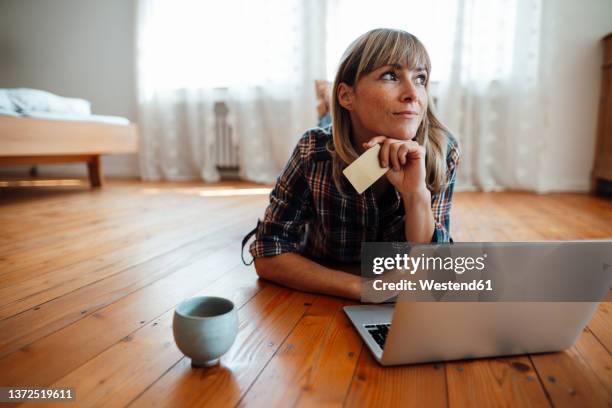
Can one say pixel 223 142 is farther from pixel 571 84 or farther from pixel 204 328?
pixel 204 328

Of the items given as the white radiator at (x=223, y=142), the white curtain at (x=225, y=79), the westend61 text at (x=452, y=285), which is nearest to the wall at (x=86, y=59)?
the white curtain at (x=225, y=79)

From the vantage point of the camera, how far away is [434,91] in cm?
307

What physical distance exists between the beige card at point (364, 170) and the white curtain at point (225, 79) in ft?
7.99

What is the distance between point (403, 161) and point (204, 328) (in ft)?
1.48

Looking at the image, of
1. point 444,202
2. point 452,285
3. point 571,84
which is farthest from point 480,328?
point 571,84

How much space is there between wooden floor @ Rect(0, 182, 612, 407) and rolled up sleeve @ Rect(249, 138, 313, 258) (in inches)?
4.0

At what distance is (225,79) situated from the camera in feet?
11.2

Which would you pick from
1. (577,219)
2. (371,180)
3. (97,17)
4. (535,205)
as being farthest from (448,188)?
(97,17)

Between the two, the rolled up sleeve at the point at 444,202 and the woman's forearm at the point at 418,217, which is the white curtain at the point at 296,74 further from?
the woman's forearm at the point at 418,217

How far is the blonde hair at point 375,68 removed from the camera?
2.80 feet

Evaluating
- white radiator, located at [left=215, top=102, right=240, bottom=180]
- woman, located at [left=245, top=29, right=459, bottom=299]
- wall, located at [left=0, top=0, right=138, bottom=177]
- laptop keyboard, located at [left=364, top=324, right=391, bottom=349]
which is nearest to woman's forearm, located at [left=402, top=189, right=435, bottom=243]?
woman, located at [left=245, top=29, right=459, bottom=299]

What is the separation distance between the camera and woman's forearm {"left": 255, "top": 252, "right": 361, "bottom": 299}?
3.00 ft

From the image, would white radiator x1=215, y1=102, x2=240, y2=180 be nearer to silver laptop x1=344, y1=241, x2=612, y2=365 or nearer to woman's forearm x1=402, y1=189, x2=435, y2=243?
woman's forearm x1=402, y1=189, x2=435, y2=243

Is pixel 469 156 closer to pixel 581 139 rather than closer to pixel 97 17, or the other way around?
pixel 581 139
